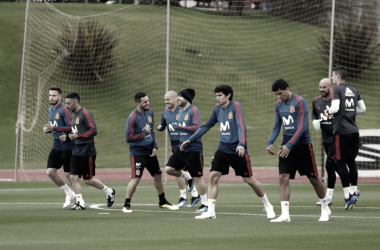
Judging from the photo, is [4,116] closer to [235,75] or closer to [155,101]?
[155,101]

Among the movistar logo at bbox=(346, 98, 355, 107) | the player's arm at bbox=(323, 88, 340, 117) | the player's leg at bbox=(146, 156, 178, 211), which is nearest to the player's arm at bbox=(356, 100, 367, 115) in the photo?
the movistar logo at bbox=(346, 98, 355, 107)

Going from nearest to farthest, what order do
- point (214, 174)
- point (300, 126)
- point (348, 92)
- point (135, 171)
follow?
point (300, 126) → point (214, 174) → point (348, 92) → point (135, 171)

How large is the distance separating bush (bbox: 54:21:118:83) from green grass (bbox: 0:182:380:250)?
14.6m

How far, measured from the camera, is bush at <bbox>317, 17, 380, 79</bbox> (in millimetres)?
31188

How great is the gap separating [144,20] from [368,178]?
2297cm

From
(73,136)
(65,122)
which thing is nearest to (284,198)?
(73,136)

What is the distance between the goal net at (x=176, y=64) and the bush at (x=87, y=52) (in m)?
0.05

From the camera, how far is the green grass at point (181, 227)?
Result: 10.3m

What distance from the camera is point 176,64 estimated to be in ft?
139

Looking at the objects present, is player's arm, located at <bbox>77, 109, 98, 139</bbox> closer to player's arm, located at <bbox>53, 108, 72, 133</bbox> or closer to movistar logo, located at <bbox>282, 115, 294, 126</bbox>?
player's arm, located at <bbox>53, 108, 72, 133</bbox>

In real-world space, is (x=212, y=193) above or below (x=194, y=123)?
below

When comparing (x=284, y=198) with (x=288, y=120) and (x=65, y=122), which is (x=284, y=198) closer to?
(x=288, y=120)

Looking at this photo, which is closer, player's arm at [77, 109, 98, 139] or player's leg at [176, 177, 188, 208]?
player's arm at [77, 109, 98, 139]

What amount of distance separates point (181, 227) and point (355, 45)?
20942 millimetres
